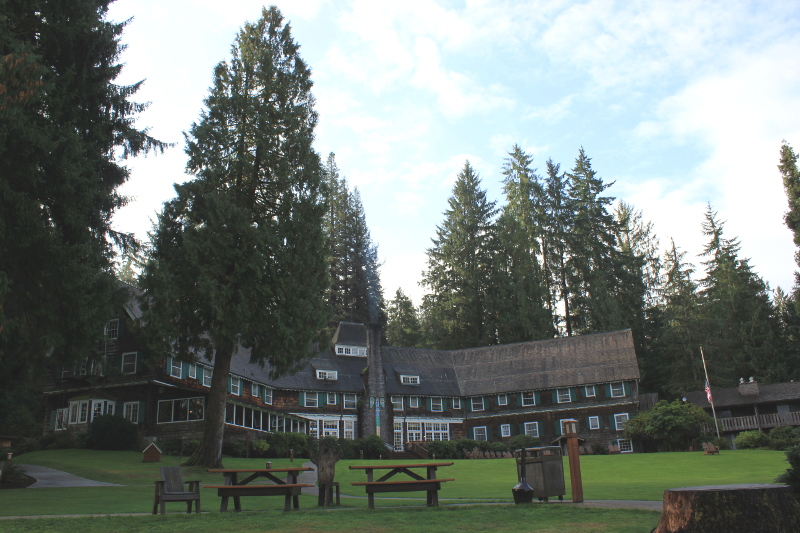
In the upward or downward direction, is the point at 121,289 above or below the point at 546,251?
below

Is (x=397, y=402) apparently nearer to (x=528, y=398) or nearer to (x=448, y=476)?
(x=528, y=398)

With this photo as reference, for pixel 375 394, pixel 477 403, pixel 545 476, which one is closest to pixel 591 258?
pixel 477 403

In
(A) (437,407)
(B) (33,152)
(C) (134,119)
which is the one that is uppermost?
(C) (134,119)

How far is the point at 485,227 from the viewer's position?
62.1m

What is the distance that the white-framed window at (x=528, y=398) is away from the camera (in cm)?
4640

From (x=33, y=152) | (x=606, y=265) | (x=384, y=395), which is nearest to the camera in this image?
(x=33, y=152)

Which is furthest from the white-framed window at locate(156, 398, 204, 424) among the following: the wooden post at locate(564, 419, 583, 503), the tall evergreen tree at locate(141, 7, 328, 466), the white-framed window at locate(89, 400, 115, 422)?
the wooden post at locate(564, 419, 583, 503)

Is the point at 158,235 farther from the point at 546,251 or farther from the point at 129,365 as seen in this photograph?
the point at 546,251

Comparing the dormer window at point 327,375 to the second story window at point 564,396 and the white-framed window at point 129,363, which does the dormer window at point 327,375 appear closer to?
the white-framed window at point 129,363

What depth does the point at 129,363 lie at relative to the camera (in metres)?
34.6

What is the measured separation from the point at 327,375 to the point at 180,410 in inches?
519

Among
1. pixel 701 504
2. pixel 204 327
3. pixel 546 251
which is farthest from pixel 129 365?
pixel 546 251

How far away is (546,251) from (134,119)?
154 ft

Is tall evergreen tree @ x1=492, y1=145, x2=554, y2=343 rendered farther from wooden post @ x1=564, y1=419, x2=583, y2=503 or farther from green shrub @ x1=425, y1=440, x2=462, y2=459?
wooden post @ x1=564, y1=419, x2=583, y2=503
